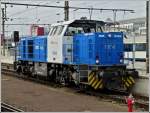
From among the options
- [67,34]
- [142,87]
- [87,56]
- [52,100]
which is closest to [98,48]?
[87,56]

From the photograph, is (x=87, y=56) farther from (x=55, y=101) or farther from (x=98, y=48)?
(x=55, y=101)

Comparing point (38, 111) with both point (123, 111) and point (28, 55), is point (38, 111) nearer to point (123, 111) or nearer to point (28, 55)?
point (123, 111)

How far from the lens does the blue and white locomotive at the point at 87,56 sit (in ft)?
54.4

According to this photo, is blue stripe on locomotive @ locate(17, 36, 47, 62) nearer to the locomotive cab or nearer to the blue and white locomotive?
the blue and white locomotive

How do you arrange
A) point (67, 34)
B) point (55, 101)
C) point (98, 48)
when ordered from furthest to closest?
point (67, 34), point (98, 48), point (55, 101)

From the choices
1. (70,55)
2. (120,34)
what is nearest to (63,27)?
(70,55)

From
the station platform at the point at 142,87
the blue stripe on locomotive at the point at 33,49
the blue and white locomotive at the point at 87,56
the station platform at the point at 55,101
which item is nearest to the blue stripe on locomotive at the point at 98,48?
the blue and white locomotive at the point at 87,56

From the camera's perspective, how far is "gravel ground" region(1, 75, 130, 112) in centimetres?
1296

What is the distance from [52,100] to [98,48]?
321 cm

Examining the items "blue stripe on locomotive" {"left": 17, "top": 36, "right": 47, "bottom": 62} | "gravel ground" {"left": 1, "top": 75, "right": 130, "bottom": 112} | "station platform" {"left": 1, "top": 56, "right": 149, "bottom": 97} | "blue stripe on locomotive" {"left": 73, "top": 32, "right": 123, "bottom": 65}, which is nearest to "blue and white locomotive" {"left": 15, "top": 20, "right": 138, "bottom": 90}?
"blue stripe on locomotive" {"left": 73, "top": 32, "right": 123, "bottom": 65}

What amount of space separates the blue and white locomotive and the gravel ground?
866 mm

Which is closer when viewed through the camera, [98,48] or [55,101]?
[55,101]

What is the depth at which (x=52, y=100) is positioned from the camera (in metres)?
15.0

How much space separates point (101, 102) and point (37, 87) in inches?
231
